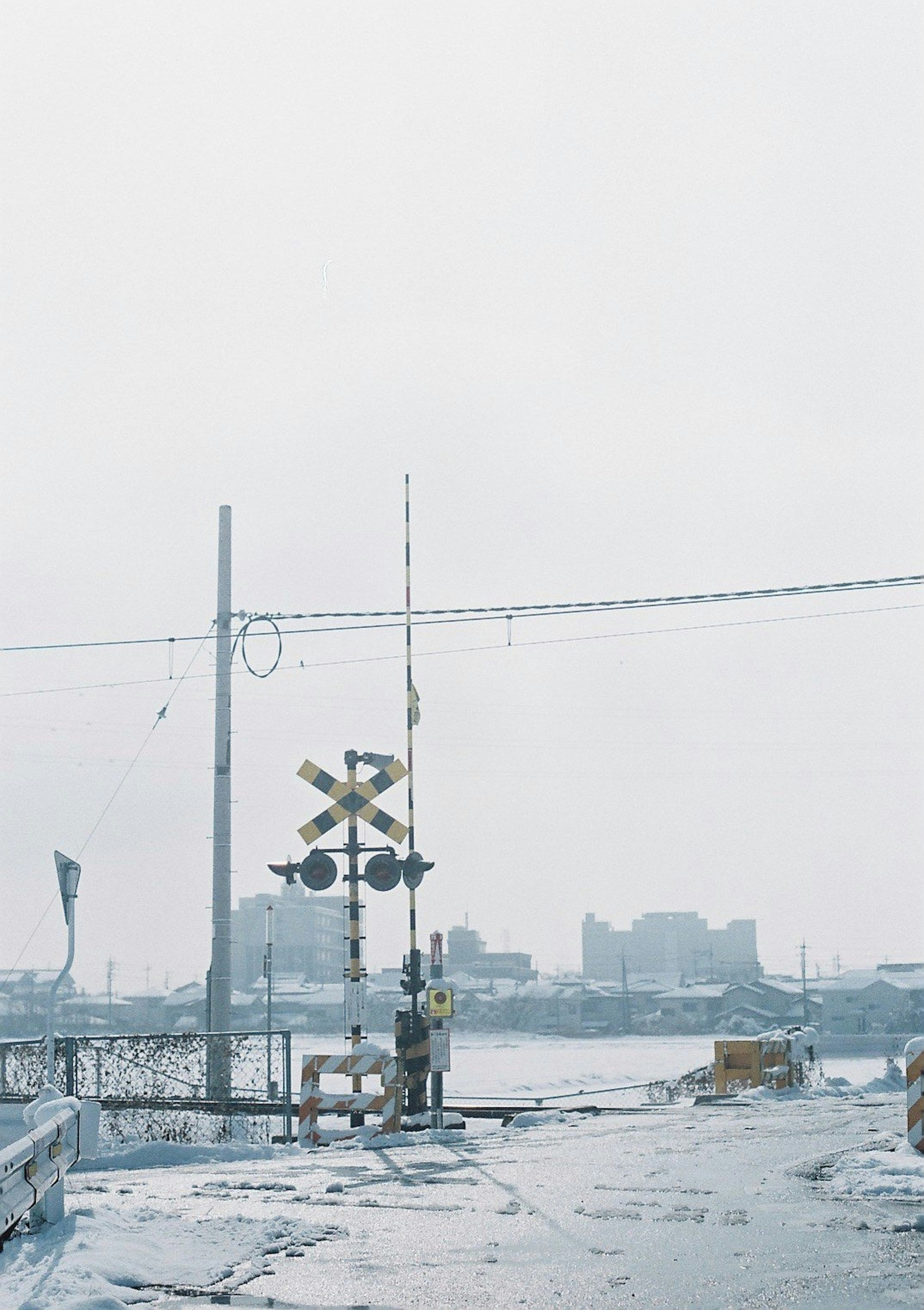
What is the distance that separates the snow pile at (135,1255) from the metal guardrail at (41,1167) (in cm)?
14

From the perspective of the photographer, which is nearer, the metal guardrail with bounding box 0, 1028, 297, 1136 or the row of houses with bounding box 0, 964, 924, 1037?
the metal guardrail with bounding box 0, 1028, 297, 1136

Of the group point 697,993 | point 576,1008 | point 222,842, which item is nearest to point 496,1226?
point 222,842

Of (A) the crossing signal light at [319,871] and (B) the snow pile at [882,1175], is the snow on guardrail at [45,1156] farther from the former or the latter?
(A) the crossing signal light at [319,871]

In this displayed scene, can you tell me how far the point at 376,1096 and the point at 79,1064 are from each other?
503 cm

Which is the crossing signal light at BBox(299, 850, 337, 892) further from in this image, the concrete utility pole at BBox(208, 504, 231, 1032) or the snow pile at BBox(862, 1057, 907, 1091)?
the snow pile at BBox(862, 1057, 907, 1091)

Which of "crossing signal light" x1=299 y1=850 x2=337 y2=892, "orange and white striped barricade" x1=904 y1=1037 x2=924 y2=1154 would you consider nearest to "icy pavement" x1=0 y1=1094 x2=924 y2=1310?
"orange and white striped barricade" x1=904 y1=1037 x2=924 y2=1154

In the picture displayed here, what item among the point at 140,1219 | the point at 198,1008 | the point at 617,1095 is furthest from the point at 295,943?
the point at 140,1219

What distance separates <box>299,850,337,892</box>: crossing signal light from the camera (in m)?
16.6

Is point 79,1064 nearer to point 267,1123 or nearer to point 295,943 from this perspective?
point 267,1123

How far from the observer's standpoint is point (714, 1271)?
23.3 feet

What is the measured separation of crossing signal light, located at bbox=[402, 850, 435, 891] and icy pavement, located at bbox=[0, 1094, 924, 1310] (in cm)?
352

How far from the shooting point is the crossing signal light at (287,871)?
17.0 meters

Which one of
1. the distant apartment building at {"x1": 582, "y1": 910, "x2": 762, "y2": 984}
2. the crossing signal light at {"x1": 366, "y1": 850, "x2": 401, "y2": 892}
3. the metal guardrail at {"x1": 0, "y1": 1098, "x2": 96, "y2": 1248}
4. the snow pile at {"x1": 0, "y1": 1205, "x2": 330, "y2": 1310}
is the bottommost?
the distant apartment building at {"x1": 582, "y1": 910, "x2": 762, "y2": 984}

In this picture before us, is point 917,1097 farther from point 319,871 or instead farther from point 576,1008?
point 576,1008
